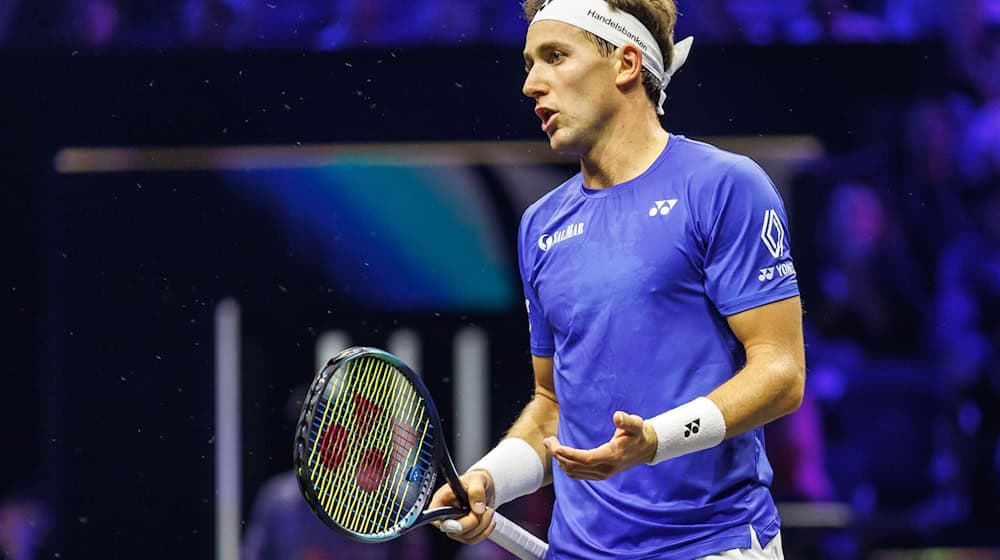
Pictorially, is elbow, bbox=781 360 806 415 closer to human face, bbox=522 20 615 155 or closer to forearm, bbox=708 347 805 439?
forearm, bbox=708 347 805 439

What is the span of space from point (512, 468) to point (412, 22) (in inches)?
95.0

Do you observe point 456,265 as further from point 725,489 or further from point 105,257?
point 725,489

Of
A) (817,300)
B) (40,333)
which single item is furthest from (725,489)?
(40,333)

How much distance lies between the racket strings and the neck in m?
0.45

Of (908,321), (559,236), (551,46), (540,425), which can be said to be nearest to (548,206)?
(559,236)

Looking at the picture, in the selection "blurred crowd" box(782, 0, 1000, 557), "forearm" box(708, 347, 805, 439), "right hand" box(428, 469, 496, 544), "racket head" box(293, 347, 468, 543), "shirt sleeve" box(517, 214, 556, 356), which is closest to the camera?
"forearm" box(708, 347, 805, 439)

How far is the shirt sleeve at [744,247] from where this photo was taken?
1.97m

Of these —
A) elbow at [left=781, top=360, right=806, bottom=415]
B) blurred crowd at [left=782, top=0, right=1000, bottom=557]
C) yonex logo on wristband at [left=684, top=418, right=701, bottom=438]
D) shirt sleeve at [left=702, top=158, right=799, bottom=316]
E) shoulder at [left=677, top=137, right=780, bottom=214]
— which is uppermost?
shoulder at [left=677, top=137, right=780, bottom=214]

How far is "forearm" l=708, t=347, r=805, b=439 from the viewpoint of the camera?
191 cm

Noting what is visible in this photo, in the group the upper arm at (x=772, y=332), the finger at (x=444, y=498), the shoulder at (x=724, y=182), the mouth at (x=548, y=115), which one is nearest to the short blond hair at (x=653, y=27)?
the mouth at (x=548, y=115)

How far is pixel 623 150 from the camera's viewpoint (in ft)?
7.13

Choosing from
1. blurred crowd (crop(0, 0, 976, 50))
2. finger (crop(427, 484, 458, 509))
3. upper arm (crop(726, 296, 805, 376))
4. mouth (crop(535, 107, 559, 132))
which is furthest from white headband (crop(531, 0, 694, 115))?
blurred crowd (crop(0, 0, 976, 50))

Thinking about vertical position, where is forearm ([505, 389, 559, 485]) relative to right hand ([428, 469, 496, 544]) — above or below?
above

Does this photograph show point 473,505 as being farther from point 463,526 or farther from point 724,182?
point 724,182
